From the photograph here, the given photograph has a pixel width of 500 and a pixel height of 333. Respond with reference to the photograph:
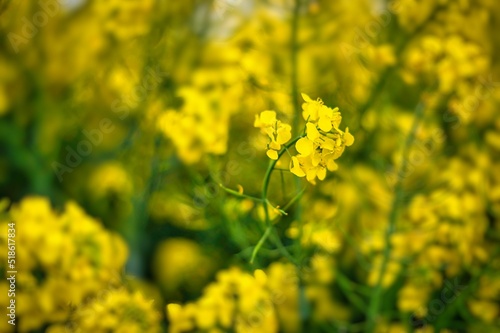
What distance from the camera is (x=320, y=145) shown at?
58 centimetres

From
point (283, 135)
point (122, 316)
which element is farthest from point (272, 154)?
point (122, 316)

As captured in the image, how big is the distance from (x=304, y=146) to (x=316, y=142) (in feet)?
0.04

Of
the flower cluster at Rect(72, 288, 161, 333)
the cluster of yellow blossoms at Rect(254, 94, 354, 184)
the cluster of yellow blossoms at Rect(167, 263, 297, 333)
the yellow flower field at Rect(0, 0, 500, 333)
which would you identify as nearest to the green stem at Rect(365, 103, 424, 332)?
the yellow flower field at Rect(0, 0, 500, 333)

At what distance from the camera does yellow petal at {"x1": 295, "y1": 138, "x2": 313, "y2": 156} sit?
1.86 ft

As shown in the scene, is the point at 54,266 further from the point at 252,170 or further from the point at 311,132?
the point at 311,132

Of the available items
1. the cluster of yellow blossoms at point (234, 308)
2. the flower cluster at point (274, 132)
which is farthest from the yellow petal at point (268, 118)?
the cluster of yellow blossoms at point (234, 308)

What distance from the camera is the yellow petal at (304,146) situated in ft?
1.86

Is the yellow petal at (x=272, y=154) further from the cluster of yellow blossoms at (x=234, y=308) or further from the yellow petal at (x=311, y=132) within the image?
the cluster of yellow blossoms at (x=234, y=308)

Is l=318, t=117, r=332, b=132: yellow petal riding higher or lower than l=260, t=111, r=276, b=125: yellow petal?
higher

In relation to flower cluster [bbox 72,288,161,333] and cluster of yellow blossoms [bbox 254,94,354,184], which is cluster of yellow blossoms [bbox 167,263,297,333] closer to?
flower cluster [bbox 72,288,161,333]

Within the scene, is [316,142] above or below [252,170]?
above

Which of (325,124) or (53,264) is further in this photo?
(53,264)

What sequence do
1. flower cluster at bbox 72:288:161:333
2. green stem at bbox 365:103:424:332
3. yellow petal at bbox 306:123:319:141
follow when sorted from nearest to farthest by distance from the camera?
yellow petal at bbox 306:123:319:141, flower cluster at bbox 72:288:161:333, green stem at bbox 365:103:424:332

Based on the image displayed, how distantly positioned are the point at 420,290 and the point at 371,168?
16.6 inches
